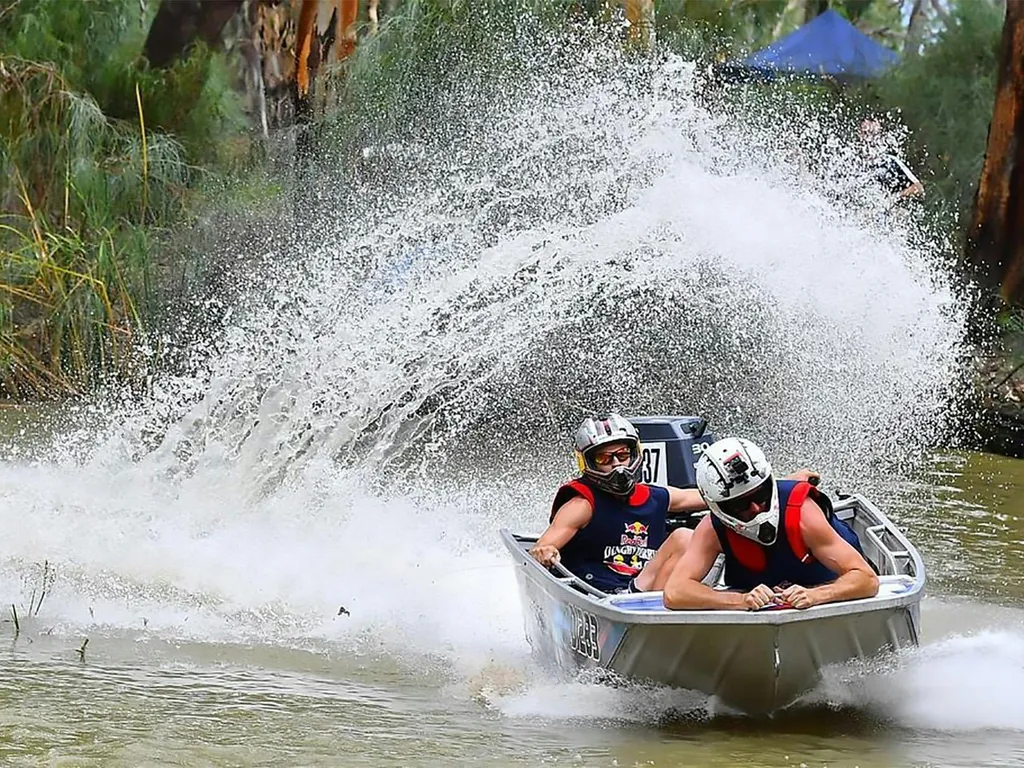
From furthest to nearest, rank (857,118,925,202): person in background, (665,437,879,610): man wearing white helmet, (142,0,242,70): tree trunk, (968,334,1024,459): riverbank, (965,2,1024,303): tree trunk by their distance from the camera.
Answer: (142,0,242,70): tree trunk, (965,2,1024,303): tree trunk, (857,118,925,202): person in background, (968,334,1024,459): riverbank, (665,437,879,610): man wearing white helmet

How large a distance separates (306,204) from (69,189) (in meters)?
2.61

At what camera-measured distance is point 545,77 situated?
18.7 metres

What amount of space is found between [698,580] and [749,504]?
14.5 inches

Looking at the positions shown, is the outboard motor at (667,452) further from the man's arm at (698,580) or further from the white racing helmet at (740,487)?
the white racing helmet at (740,487)

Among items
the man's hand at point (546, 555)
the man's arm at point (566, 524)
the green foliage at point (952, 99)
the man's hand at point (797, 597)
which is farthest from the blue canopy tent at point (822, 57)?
the man's hand at point (797, 597)

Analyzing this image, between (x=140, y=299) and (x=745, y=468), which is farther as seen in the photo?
(x=140, y=299)

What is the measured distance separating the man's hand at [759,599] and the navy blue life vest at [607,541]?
1501 mm

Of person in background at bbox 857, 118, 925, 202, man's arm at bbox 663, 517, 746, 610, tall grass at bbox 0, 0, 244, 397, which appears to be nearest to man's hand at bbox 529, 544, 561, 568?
man's arm at bbox 663, 517, 746, 610

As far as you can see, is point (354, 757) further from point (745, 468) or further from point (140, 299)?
point (140, 299)

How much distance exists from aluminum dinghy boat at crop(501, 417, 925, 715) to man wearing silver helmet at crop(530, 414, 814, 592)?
0.67m

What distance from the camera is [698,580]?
24.0 feet

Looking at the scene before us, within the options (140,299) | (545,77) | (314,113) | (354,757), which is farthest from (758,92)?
(354,757)

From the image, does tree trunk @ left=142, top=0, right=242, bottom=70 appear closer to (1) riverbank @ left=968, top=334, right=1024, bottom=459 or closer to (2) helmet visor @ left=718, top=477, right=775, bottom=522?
(1) riverbank @ left=968, top=334, right=1024, bottom=459

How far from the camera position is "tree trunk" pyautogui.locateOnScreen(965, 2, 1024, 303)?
1988cm
